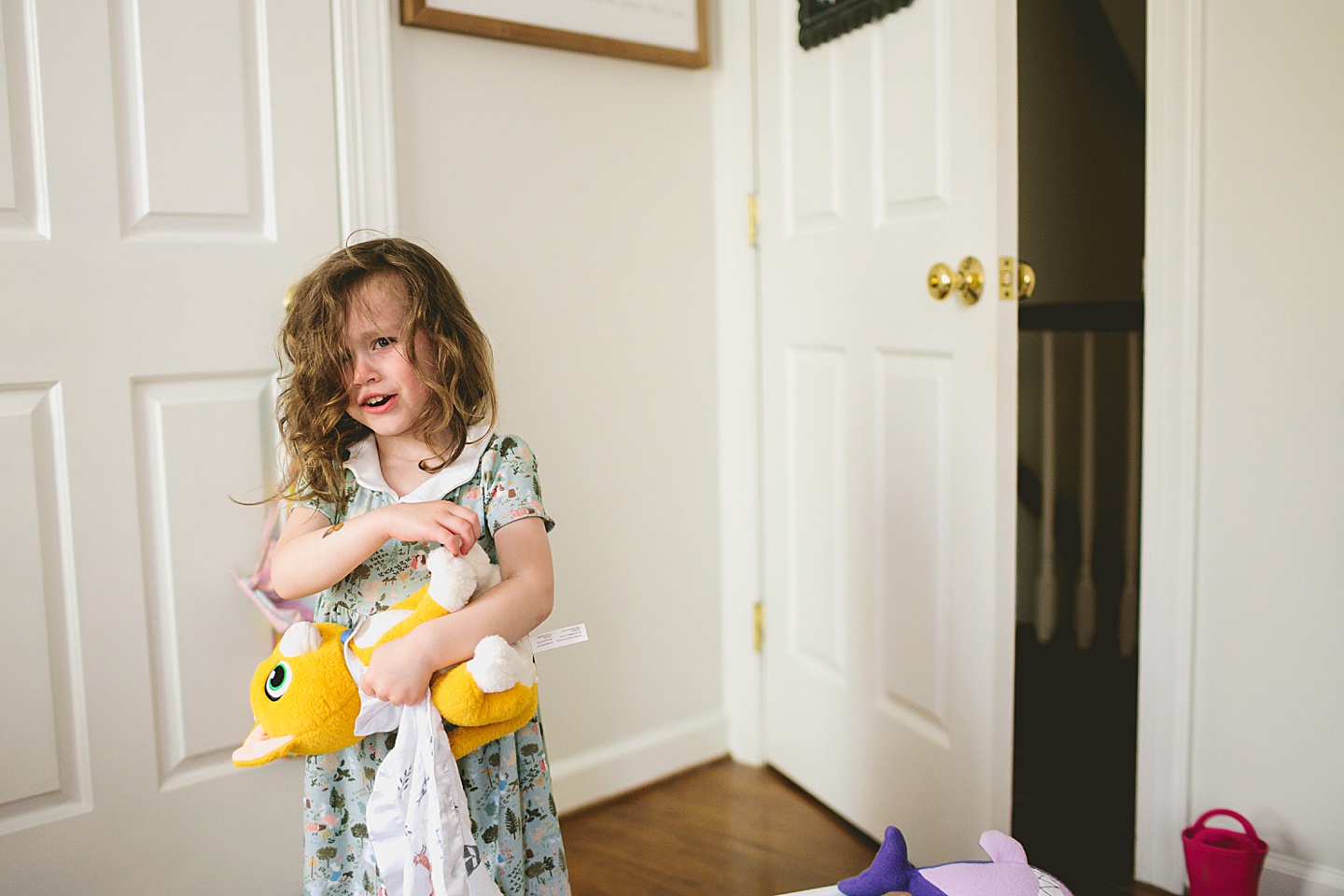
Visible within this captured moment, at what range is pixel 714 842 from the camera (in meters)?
1.84

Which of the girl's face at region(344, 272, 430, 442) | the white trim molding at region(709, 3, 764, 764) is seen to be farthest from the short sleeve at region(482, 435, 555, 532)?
the white trim molding at region(709, 3, 764, 764)

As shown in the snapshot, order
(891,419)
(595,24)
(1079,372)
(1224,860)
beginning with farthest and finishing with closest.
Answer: (1079,372) < (595,24) < (891,419) < (1224,860)

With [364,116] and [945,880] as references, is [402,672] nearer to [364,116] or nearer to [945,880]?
[945,880]

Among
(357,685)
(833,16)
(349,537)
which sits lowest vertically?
(357,685)

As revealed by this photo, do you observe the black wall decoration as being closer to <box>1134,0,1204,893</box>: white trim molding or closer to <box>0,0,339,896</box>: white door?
<box>1134,0,1204,893</box>: white trim molding

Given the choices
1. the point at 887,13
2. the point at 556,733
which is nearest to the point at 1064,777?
the point at 556,733

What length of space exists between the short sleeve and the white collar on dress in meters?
0.02

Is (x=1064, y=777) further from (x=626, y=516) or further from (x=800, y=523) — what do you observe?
(x=626, y=516)

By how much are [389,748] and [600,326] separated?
933mm

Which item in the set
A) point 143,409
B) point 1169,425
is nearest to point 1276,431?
point 1169,425

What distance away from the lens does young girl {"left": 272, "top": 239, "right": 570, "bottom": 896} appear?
114 centimetres

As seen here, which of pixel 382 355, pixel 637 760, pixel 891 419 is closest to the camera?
pixel 382 355

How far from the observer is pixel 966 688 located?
5.19 feet

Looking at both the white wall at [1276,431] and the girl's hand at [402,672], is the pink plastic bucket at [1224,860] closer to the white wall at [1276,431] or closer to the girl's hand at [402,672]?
the white wall at [1276,431]
